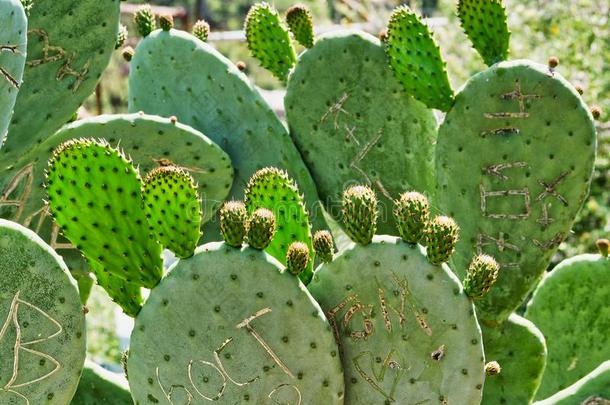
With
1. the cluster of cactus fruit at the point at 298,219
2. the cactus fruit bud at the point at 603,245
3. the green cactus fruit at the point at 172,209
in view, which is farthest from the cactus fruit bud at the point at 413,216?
the cactus fruit bud at the point at 603,245

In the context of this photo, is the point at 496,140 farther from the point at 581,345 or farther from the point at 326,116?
the point at 581,345

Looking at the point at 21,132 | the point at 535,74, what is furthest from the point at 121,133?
the point at 535,74

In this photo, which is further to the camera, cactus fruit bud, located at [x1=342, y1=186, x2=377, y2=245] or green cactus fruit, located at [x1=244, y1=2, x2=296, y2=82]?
green cactus fruit, located at [x1=244, y1=2, x2=296, y2=82]

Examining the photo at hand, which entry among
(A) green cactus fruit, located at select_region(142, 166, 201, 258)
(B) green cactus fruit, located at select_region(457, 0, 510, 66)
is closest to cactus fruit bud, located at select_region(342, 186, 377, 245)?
(A) green cactus fruit, located at select_region(142, 166, 201, 258)

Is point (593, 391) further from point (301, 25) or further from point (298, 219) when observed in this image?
point (301, 25)

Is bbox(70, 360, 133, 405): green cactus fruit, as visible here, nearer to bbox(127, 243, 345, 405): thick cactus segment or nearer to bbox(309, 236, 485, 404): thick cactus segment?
bbox(127, 243, 345, 405): thick cactus segment

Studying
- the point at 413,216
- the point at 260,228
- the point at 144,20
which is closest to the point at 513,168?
the point at 413,216

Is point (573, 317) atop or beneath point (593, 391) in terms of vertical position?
beneath
